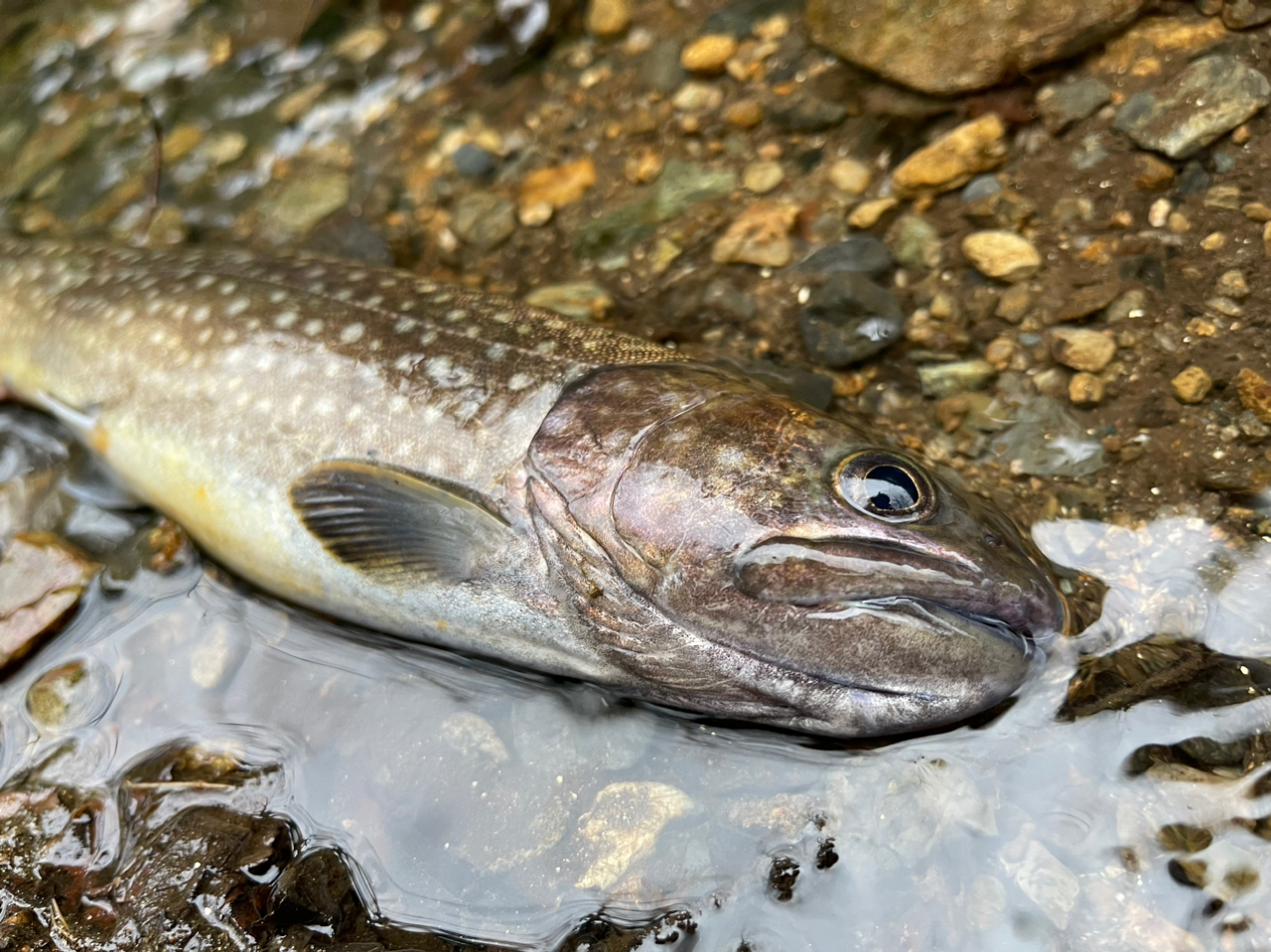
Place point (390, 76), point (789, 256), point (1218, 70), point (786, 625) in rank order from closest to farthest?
point (786, 625) < point (1218, 70) < point (789, 256) < point (390, 76)

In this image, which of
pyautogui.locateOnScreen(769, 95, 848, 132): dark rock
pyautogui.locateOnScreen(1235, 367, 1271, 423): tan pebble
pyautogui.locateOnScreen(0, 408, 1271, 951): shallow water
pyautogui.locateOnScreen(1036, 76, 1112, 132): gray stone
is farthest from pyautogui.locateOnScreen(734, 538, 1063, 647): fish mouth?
pyautogui.locateOnScreen(769, 95, 848, 132): dark rock

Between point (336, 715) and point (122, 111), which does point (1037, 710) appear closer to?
point (336, 715)

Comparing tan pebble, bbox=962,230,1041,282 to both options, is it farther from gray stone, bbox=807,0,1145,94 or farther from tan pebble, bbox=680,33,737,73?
tan pebble, bbox=680,33,737,73

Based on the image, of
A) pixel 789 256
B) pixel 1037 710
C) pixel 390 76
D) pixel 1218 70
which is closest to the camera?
pixel 1037 710

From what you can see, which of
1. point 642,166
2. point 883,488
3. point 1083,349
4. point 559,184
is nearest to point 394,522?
point 883,488

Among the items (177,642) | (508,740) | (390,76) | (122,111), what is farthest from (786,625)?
(122,111)

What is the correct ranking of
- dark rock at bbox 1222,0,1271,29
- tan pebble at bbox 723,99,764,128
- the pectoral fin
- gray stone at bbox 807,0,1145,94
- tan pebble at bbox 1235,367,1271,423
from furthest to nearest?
1. tan pebble at bbox 723,99,764,128
2. gray stone at bbox 807,0,1145,94
3. dark rock at bbox 1222,0,1271,29
4. tan pebble at bbox 1235,367,1271,423
5. the pectoral fin
